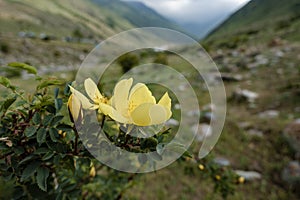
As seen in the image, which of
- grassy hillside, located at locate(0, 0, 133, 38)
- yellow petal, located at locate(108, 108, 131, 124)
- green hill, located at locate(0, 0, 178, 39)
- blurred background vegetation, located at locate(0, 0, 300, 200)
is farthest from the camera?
grassy hillside, located at locate(0, 0, 133, 38)

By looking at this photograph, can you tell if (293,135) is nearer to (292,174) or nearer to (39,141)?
(292,174)

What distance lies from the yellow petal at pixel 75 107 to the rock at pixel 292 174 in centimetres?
287

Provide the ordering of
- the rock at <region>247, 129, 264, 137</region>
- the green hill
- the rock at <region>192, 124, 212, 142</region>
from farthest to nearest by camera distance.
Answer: the green hill → the rock at <region>247, 129, 264, 137</region> → the rock at <region>192, 124, 212, 142</region>

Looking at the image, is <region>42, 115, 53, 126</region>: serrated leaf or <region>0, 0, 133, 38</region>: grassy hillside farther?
<region>0, 0, 133, 38</region>: grassy hillside

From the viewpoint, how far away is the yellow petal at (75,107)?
1.70ft

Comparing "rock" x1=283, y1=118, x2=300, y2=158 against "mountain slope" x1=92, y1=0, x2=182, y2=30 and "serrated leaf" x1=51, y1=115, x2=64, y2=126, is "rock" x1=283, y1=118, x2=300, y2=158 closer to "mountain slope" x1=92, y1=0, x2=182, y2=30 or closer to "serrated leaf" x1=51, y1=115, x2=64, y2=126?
"serrated leaf" x1=51, y1=115, x2=64, y2=126

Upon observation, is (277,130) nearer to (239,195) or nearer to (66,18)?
(239,195)

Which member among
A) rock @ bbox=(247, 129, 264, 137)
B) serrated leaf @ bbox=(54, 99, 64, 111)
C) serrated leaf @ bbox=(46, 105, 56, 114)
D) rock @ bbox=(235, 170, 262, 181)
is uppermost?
serrated leaf @ bbox=(54, 99, 64, 111)

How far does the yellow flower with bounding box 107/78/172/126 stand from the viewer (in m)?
0.48

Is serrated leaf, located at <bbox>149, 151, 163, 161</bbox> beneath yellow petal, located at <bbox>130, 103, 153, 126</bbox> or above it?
beneath

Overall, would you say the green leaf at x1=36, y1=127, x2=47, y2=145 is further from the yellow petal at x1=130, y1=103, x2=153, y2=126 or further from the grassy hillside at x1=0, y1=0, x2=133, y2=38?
the grassy hillside at x1=0, y1=0, x2=133, y2=38

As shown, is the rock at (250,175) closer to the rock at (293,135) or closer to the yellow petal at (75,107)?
the rock at (293,135)

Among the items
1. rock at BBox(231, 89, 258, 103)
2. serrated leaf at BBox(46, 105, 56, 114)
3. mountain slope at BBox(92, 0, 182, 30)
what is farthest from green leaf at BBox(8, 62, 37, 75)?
mountain slope at BBox(92, 0, 182, 30)

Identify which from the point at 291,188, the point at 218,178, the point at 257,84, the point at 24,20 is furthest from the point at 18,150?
the point at 24,20
